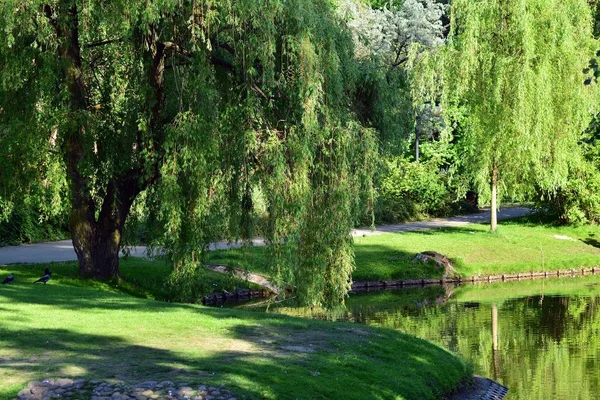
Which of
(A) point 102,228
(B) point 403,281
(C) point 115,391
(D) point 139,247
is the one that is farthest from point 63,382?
(D) point 139,247

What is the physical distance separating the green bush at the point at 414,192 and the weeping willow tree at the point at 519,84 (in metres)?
7.96

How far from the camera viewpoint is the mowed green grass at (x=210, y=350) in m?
14.1

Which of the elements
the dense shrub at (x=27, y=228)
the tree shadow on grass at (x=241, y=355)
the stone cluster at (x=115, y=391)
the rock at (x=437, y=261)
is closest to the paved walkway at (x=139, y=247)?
the dense shrub at (x=27, y=228)

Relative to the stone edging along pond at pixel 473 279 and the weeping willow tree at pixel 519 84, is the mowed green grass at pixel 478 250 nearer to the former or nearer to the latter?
the stone edging along pond at pixel 473 279

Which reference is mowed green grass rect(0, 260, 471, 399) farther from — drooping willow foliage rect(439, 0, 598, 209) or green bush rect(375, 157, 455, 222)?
green bush rect(375, 157, 455, 222)

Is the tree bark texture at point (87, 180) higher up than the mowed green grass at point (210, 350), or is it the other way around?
the tree bark texture at point (87, 180)

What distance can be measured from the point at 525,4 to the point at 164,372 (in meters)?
27.6

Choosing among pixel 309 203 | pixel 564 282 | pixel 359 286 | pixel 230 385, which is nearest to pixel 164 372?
pixel 230 385

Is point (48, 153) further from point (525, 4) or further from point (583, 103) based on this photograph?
point (583, 103)

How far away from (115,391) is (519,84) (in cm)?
2706

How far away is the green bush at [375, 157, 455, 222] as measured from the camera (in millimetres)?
48219

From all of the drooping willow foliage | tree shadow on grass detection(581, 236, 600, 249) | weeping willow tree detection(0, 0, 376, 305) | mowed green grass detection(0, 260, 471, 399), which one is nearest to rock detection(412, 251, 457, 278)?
the drooping willow foliage

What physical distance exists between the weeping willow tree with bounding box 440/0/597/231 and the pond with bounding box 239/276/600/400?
201 inches

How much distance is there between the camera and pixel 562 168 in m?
39.7
